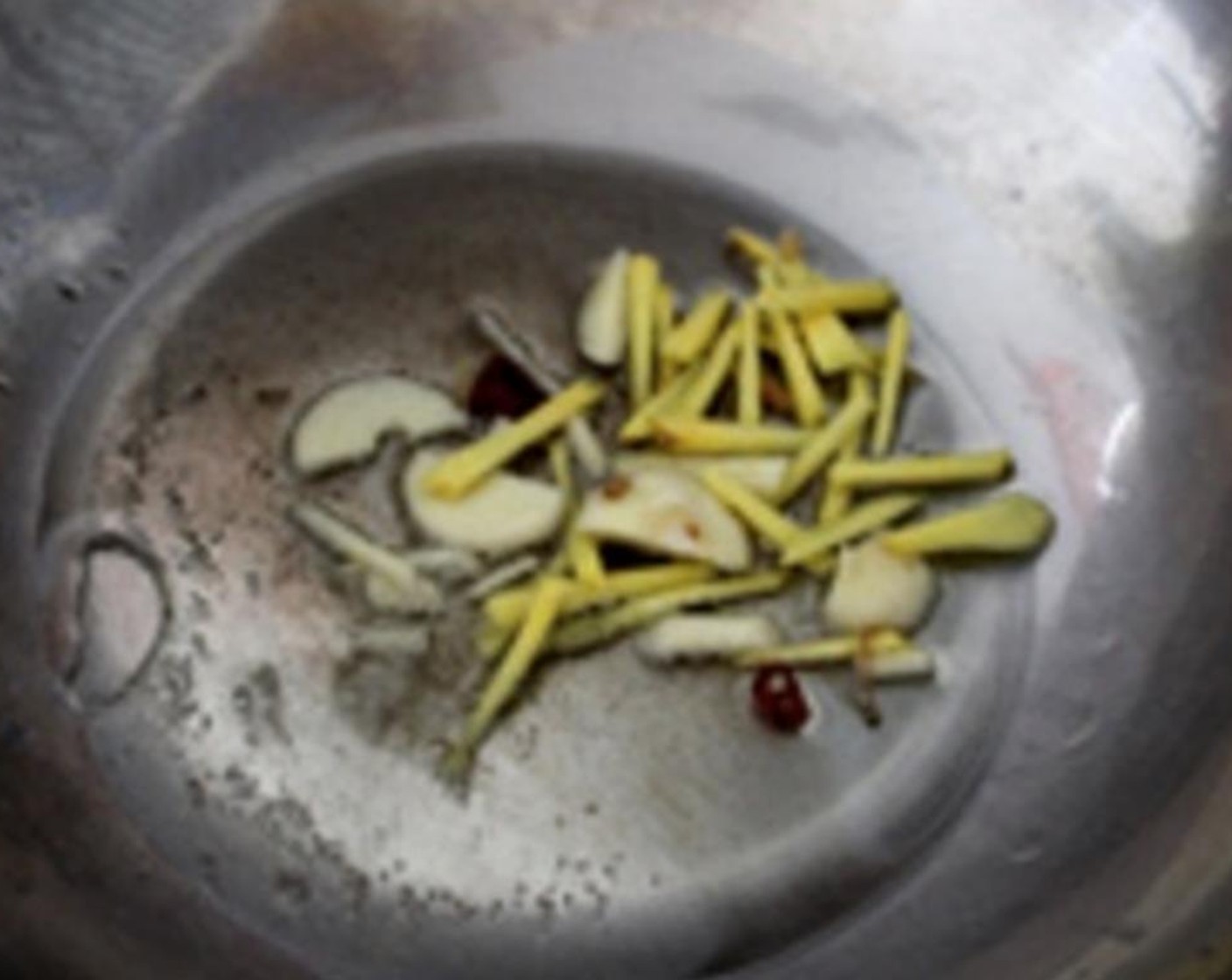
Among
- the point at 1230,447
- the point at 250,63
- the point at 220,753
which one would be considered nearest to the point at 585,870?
the point at 220,753

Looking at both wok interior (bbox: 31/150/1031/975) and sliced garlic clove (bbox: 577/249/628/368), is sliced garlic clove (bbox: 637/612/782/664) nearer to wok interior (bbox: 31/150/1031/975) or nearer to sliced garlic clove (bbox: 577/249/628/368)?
wok interior (bbox: 31/150/1031/975)

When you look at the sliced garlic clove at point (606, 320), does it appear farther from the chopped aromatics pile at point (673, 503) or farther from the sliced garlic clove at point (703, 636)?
the sliced garlic clove at point (703, 636)

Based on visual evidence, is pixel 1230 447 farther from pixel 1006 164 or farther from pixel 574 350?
pixel 574 350

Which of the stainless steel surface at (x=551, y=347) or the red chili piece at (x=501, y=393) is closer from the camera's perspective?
the stainless steel surface at (x=551, y=347)

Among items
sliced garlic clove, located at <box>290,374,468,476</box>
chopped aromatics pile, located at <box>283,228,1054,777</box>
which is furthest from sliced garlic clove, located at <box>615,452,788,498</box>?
sliced garlic clove, located at <box>290,374,468,476</box>

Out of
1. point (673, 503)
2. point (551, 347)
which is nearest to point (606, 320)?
point (551, 347)

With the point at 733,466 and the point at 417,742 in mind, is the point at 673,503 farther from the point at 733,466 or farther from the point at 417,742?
the point at 417,742

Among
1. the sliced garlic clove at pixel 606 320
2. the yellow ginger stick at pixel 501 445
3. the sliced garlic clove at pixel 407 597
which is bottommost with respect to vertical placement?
the sliced garlic clove at pixel 407 597

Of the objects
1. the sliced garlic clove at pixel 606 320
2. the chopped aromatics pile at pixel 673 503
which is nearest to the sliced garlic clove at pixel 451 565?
the chopped aromatics pile at pixel 673 503
